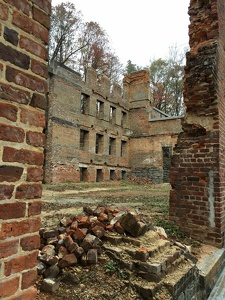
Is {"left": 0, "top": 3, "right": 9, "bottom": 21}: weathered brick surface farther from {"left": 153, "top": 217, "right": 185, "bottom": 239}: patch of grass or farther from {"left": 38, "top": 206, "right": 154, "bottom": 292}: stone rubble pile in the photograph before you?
{"left": 153, "top": 217, "right": 185, "bottom": 239}: patch of grass

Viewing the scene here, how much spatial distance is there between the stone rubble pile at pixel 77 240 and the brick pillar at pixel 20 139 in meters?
1.18

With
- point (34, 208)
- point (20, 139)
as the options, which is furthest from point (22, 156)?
point (34, 208)

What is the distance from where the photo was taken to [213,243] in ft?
13.3

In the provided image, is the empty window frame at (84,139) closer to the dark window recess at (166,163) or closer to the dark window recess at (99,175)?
the dark window recess at (99,175)

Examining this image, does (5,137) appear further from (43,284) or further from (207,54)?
(207,54)

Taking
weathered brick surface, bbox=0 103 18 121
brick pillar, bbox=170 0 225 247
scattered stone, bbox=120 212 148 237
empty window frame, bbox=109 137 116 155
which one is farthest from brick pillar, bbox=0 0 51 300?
empty window frame, bbox=109 137 116 155

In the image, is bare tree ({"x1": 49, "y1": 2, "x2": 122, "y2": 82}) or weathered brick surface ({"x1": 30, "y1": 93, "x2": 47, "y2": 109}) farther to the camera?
bare tree ({"x1": 49, "y1": 2, "x2": 122, "y2": 82})

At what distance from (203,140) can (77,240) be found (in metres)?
2.89

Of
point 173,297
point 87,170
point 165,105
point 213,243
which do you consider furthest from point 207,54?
point 165,105

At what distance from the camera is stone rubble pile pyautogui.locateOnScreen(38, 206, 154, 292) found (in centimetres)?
249

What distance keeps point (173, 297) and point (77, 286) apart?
100 centimetres

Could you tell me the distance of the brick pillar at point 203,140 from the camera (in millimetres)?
4152

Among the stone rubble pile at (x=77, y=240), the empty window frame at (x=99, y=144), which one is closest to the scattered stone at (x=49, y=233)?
the stone rubble pile at (x=77, y=240)

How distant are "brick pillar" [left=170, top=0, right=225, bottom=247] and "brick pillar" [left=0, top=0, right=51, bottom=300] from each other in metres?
3.52
